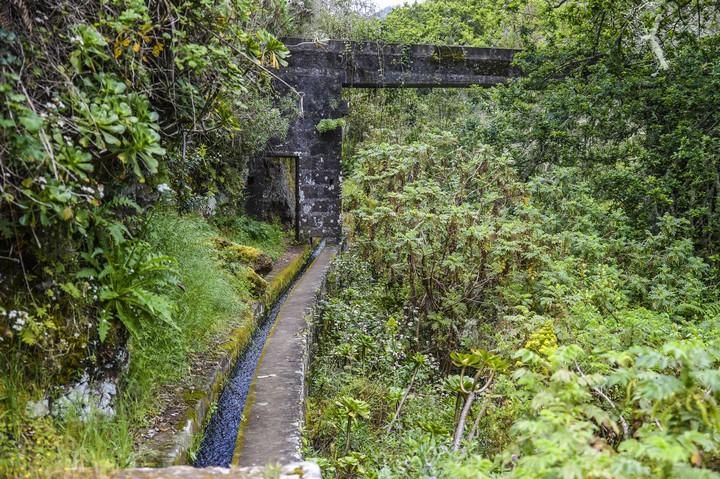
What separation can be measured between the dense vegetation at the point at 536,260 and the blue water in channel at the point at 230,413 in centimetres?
63

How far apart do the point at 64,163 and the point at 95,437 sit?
4.93 ft

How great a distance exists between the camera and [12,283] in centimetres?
316

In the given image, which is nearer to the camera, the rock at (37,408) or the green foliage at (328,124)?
the rock at (37,408)

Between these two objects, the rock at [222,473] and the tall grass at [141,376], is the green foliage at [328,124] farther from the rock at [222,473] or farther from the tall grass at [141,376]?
the rock at [222,473]

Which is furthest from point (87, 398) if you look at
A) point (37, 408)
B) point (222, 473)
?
point (222, 473)

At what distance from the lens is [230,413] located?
4.78 metres

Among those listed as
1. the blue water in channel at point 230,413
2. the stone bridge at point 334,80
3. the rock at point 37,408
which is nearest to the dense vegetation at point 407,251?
the rock at point 37,408

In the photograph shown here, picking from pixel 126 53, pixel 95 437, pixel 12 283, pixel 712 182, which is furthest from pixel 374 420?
pixel 712 182

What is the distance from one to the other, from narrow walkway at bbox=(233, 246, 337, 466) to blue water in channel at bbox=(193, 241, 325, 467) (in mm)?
88

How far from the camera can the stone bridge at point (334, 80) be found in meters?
13.0

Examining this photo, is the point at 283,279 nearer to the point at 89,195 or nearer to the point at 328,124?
the point at 328,124

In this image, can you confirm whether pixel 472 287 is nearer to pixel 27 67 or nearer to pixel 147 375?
pixel 147 375

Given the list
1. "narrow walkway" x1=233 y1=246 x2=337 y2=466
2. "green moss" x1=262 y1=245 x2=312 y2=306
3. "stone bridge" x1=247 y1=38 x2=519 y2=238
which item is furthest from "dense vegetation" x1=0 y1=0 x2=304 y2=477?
"stone bridge" x1=247 y1=38 x2=519 y2=238

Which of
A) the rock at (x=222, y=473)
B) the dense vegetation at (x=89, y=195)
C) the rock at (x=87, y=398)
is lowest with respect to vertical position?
the rock at (x=222, y=473)
